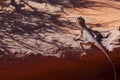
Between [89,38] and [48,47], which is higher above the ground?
[89,38]

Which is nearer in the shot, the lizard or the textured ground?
the textured ground

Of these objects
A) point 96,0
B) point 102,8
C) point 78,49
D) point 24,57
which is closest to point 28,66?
point 24,57

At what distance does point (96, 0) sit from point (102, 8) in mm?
670

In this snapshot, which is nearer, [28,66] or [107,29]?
[28,66]

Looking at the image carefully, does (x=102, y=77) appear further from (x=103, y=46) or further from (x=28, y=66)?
(x=28, y=66)

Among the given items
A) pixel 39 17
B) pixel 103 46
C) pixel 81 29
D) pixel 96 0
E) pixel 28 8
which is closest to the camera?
pixel 103 46

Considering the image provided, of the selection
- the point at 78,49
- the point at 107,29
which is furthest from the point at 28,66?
the point at 107,29

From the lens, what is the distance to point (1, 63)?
543 centimetres

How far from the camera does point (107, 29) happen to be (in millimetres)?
6395

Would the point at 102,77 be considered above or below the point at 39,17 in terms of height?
below

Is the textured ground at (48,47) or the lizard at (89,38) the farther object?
the lizard at (89,38)

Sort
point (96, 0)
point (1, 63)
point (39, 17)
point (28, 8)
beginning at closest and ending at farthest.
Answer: point (1, 63), point (39, 17), point (28, 8), point (96, 0)

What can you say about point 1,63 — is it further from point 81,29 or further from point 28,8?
point 28,8

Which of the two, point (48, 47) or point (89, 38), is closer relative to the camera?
point (48, 47)
